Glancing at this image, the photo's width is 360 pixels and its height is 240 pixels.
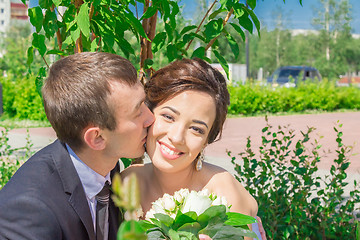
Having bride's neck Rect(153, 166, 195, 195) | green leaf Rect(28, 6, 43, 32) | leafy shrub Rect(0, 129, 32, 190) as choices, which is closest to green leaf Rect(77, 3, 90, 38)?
green leaf Rect(28, 6, 43, 32)

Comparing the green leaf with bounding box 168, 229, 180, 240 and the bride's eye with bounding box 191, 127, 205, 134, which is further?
the bride's eye with bounding box 191, 127, 205, 134

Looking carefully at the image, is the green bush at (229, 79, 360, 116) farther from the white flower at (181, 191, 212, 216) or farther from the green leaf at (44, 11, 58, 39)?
the white flower at (181, 191, 212, 216)

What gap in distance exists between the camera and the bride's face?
1.82m

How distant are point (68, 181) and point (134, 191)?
1176 millimetres

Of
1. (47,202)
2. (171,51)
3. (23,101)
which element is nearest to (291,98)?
(23,101)

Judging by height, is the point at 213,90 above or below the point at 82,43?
below

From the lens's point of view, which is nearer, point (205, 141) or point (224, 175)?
point (205, 141)

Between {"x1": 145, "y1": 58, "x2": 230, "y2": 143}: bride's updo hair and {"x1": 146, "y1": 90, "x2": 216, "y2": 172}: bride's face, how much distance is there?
0.03 metres

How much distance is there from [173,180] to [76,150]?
1.80 feet

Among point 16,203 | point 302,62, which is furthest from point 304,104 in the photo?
point 302,62

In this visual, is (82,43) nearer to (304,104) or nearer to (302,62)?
(304,104)

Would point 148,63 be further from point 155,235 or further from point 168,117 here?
point 155,235

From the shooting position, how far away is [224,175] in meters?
2.09

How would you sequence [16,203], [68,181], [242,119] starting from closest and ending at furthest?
[16,203], [68,181], [242,119]
